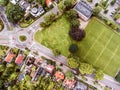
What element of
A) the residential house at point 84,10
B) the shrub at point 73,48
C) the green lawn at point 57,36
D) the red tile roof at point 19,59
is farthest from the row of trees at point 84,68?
the red tile roof at point 19,59

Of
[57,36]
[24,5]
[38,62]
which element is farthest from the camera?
[24,5]

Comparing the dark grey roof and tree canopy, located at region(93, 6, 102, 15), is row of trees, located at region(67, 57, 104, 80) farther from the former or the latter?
tree canopy, located at region(93, 6, 102, 15)

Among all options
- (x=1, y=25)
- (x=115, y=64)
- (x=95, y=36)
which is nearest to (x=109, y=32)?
(x=95, y=36)

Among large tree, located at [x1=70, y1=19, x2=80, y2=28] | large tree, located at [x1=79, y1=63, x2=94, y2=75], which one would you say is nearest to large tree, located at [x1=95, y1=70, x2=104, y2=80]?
large tree, located at [x1=79, y1=63, x2=94, y2=75]

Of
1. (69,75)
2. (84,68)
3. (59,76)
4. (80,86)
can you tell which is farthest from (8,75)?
(84,68)

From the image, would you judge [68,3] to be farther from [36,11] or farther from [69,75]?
[69,75]

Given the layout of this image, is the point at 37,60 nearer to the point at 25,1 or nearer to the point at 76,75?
the point at 76,75

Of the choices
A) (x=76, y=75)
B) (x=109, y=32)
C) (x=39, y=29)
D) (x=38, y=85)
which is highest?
(x=109, y=32)
